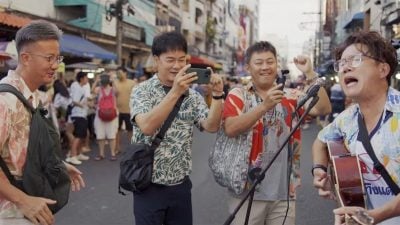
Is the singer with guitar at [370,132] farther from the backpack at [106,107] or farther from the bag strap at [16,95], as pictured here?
the backpack at [106,107]

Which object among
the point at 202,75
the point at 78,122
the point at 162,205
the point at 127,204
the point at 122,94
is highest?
the point at 202,75

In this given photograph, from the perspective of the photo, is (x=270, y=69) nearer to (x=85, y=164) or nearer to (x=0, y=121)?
(x=0, y=121)

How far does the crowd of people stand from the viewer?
2.31 metres

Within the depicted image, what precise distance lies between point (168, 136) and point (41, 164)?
35.7 inches

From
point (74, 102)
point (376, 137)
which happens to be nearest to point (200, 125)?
point (376, 137)

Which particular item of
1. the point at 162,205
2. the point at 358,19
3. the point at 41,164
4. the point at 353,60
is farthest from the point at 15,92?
the point at 358,19

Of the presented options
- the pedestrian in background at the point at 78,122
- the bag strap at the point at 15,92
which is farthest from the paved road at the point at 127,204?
the bag strap at the point at 15,92

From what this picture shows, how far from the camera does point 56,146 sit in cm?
266

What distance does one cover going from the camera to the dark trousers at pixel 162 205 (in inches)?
127

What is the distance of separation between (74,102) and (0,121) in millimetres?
8188

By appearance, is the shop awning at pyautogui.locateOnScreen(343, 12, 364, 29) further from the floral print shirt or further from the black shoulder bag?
the floral print shirt

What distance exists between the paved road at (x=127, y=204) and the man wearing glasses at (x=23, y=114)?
3530 millimetres

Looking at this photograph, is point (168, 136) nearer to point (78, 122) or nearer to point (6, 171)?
point (6, 171)

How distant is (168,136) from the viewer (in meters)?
3.24
